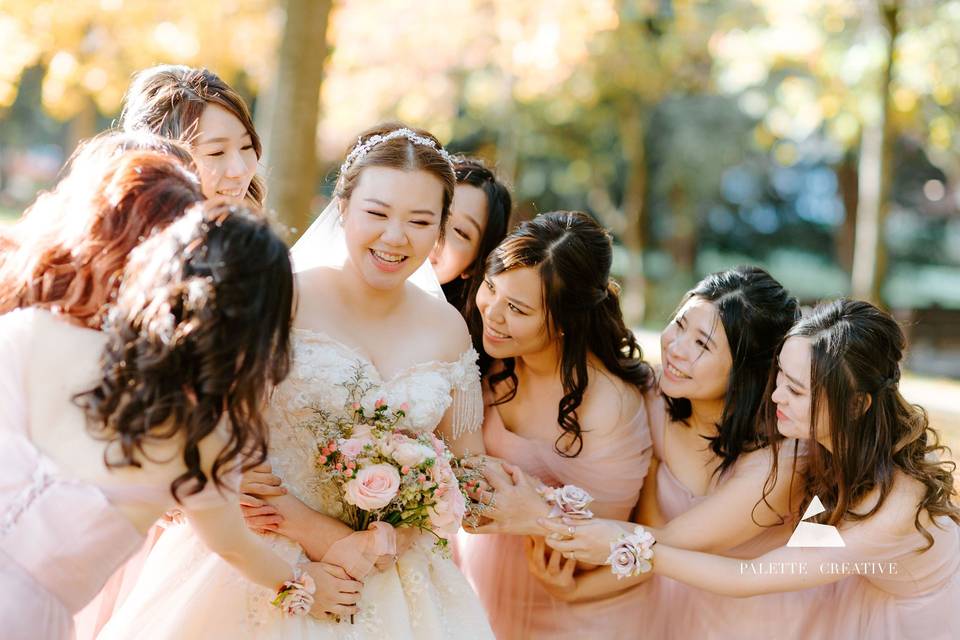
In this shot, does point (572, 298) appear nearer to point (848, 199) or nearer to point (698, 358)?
point (698, 358)

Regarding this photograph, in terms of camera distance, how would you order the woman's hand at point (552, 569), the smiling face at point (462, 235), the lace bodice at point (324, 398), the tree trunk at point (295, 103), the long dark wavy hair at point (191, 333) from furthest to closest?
the tree trunk at point (295, 103) < the smiling face at point (462, 235) < the woman's hand at point (552, 569) < the lace bodice at point (324, 398) < the long dark wavy hair at point (191, 333)

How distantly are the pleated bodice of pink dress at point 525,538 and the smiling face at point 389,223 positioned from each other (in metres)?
0.98

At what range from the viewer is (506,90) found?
1611cm

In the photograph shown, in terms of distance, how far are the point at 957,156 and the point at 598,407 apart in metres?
15.9

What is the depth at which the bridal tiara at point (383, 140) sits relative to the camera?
354 cm

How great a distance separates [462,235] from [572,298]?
76 cm

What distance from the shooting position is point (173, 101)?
12.2ft

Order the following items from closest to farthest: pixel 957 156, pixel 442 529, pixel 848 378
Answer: pixel 442 529, pixel 848 378, pixel 957 156

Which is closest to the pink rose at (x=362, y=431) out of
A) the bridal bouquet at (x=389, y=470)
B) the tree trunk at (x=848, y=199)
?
the bridal bouquet at (x=389, y=470)

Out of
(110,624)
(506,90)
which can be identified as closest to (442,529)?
(110,624)

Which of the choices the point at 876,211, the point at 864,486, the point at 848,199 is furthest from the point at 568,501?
the point at 848,199

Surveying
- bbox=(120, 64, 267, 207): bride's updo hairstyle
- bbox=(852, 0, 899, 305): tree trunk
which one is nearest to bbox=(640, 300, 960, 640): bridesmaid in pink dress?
bbox=(120, 64, 267, 207): bride's updo hairstyle

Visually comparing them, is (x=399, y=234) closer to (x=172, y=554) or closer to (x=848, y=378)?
(x=172, y=554)

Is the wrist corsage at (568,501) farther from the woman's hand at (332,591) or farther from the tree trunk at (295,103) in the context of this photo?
the tree trunk at (295,103)
